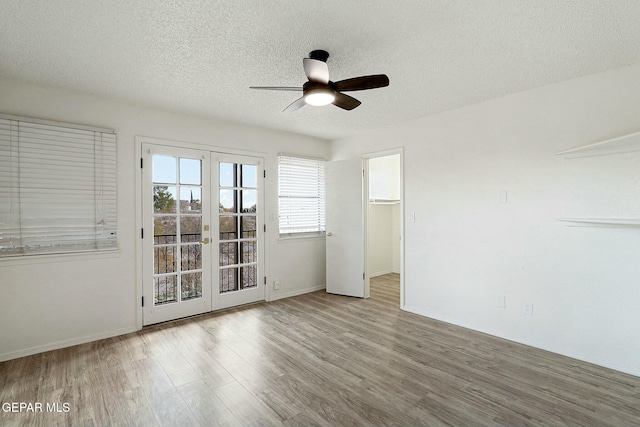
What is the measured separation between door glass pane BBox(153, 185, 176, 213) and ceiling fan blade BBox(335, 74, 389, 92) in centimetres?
250

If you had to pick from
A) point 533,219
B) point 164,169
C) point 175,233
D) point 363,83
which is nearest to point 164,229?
point 175,233

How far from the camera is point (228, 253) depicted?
168 inches

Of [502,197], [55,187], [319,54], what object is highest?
[319,54]

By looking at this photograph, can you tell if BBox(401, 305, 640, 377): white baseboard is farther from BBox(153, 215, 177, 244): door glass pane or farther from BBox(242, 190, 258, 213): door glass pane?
BBox(153, 215, 177, 244): door glass pane

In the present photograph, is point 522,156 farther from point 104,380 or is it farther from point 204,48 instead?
point 104,380

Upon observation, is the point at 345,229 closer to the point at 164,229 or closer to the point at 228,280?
the point at 228,280

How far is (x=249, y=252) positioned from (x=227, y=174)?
1.16 m

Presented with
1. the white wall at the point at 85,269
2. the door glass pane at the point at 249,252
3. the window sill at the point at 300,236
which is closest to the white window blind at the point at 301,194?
the window sill at the point at 300,236

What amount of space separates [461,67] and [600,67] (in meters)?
1.18

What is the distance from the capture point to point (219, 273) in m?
4.16

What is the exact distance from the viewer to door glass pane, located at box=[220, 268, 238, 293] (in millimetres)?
4215

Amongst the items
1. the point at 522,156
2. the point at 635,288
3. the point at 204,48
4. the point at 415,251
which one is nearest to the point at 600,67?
the point at 522,156

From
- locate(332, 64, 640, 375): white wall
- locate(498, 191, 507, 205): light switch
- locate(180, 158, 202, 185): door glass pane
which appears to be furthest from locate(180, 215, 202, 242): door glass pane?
locate(498, 191, 507, 205): light switch

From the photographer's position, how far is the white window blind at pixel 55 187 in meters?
2.85
